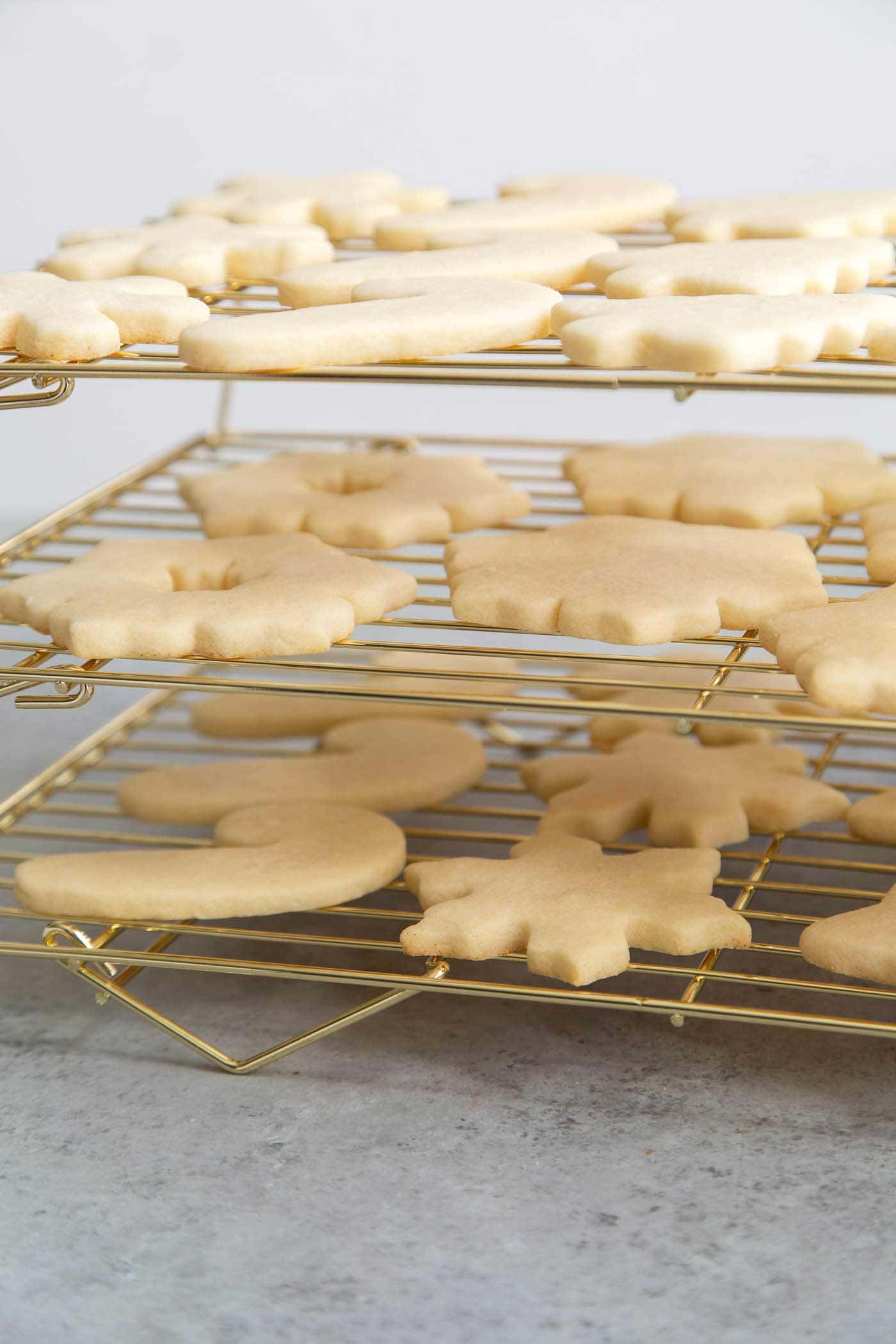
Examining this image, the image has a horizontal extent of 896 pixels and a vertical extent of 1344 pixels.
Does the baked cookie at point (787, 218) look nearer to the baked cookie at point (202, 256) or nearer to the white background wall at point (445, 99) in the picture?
the baked cookie at point (202, 256)

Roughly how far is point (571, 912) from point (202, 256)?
89cm

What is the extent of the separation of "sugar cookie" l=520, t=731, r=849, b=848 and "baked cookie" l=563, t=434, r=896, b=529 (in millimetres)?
315

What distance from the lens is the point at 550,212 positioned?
2.04 m

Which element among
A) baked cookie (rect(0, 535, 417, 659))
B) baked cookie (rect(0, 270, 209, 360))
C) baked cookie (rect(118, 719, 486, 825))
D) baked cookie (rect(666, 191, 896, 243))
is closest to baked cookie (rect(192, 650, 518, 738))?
baked cookie (rect(118, 719, 486, 825))

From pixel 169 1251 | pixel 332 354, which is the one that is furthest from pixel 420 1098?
pixel 332 354

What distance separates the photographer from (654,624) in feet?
4.89

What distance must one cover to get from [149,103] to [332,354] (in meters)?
3.19

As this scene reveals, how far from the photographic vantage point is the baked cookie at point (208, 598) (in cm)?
152

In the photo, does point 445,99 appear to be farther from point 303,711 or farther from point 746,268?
point 746,268

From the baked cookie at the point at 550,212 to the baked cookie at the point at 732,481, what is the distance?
0.31 m

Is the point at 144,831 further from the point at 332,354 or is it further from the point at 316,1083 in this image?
the point at 332,354

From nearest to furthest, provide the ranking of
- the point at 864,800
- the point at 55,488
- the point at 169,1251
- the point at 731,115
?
the point at 169,1251 < the point at 864,800 < the point at 731,115 < the point at 55,488

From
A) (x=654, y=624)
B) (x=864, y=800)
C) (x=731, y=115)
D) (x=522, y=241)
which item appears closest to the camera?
(x=654, y=624)

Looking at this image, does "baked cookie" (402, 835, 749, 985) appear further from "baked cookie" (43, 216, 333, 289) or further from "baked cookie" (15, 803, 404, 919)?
"baked cookie" (43, 216, 333, 289)
